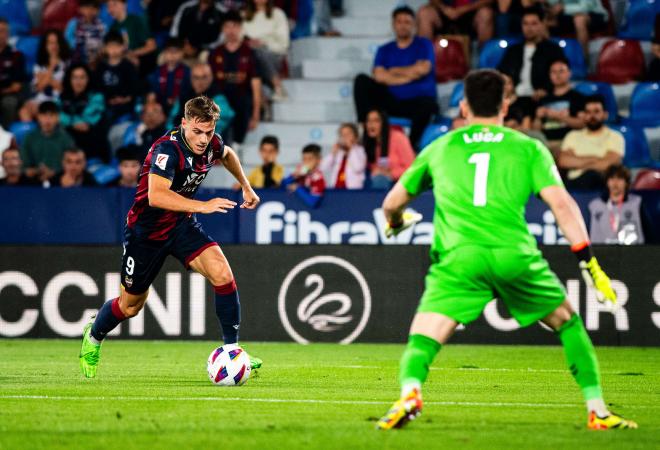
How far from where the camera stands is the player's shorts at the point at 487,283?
21.6 feet

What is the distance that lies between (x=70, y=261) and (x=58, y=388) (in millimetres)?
5886

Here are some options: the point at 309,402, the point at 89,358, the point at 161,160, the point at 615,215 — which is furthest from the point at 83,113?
the point at 309,402

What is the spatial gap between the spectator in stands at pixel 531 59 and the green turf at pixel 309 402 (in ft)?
16.3

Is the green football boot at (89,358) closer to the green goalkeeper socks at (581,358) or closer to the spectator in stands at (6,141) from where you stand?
the green goalkeeper socks at (581,358)

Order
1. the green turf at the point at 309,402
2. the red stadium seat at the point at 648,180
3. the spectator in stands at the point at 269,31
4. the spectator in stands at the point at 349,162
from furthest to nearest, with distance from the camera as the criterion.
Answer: the spectator in stands at the point at 269,31
the spectator in stands at the point at 349,162
the red stadium seat at the point at 648,180
the green turf at the point at 309,402

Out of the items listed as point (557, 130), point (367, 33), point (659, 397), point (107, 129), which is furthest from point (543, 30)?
point (659, 397)

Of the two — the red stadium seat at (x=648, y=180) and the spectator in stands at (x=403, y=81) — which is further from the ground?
the spectator in stands at (x=403, y=81)

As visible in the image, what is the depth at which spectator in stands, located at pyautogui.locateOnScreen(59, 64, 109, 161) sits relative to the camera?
1823cm

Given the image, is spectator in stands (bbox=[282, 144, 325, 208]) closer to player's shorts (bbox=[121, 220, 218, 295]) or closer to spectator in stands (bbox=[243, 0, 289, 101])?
spectator in stands (bbox=[243, 0, 289, 101])

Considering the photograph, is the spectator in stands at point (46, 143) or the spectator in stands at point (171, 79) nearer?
the spectator in stands at point (46, 143)

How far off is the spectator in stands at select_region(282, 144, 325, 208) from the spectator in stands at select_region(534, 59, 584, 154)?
9.27ft

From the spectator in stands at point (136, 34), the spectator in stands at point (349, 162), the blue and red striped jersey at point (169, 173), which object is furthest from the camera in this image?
the spectator in stands at point (136, 34)

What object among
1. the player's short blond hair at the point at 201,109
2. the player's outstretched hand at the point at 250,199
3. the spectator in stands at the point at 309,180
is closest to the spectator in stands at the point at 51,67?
the spectator in stands at the point at 309,180

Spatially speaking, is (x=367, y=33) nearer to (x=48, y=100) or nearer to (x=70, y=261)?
(x=48, y=100)
